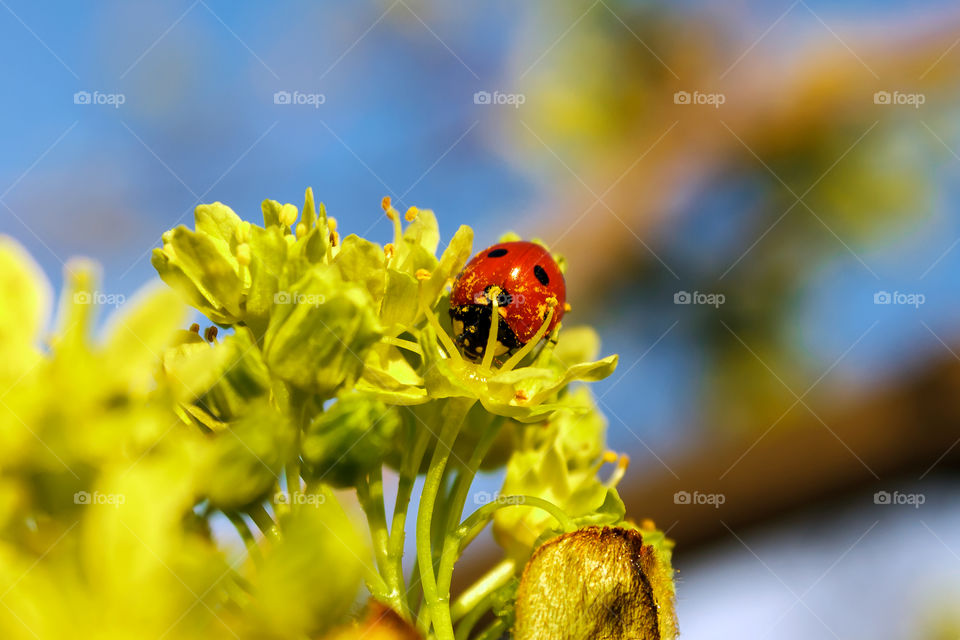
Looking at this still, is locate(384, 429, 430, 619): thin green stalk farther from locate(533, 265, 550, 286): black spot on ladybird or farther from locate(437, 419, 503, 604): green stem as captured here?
locate(533, 265, 550, 286): black spot on ladybird

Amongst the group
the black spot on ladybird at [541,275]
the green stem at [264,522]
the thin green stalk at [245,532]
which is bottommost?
the thin green stalk at [245,532]

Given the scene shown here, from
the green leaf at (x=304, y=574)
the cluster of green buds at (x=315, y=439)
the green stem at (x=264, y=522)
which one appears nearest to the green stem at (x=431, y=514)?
the cluster of green buds at (x=315, y=439)

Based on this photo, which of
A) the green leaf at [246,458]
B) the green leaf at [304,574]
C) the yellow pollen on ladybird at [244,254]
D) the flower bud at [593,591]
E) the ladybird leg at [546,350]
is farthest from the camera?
the ladybird leg at [546,350]

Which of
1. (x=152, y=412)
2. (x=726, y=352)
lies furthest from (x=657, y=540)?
(x=726, y=352)

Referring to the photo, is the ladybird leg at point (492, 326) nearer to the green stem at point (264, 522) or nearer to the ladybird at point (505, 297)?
the ladybird at point (505, 297)

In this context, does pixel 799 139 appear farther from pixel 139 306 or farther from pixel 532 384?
pixel 139 306

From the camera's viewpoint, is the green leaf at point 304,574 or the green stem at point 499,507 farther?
the green stem at point 499,507

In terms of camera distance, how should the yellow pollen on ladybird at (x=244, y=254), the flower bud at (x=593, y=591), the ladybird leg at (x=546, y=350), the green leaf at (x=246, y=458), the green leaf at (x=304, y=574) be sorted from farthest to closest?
the ladybird leg at (x=546, y=350), the yellow pollen on ladybird at (x=244, y=254), the flower bud at (x=593, y=591), the green leaf at (x=246, y=458), the green leaf at (x=304, y=574)

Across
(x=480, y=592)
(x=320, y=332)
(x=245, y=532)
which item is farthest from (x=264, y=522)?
(x=480, y=592)
